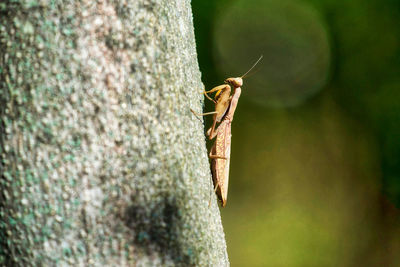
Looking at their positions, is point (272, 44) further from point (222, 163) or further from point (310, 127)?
point (222, 163)

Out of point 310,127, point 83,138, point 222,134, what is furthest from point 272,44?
point 83,138

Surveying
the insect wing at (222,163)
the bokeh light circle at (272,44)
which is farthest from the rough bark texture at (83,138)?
the bokeh light circle at (272,44)

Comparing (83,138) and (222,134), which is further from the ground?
(83,138)

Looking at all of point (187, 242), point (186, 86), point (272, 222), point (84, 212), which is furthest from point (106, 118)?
point (272, 222)

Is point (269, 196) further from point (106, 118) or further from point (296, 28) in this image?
point (106, 118)

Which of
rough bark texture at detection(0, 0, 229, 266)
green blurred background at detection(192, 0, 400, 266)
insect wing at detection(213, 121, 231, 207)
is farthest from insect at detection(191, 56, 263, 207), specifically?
green blurred background at detection(192, 0, 400, 266)

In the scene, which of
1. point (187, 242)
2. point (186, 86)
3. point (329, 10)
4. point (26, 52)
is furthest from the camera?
point (329, 10)

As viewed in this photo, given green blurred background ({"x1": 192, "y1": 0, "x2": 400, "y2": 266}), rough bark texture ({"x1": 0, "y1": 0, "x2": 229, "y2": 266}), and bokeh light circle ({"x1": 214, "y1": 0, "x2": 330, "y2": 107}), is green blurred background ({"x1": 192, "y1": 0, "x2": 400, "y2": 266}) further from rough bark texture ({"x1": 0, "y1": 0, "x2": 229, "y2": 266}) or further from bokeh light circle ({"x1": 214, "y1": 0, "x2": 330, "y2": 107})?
rough bark texture ({"x1": 0, "y1": 0, "x2": 229, "y2": 266})
